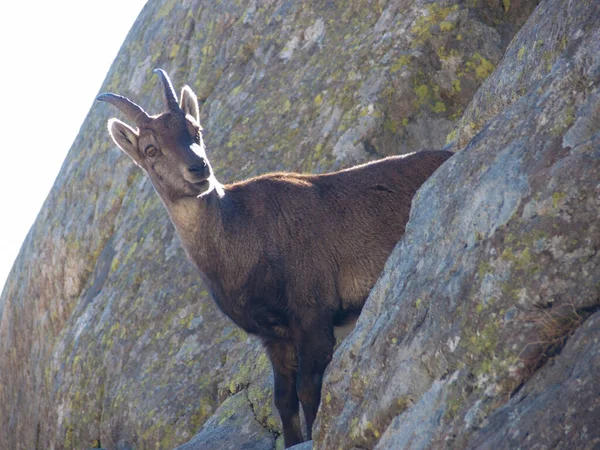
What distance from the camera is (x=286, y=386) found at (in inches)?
326

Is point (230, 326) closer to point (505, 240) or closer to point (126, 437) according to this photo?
point (126, 437)

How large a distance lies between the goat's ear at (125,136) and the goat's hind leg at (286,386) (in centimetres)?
274

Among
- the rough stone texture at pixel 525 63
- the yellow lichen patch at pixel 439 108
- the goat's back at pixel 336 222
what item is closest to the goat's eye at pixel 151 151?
the goat's back at pixel 336 222

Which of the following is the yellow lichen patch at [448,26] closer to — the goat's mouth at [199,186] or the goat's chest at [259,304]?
the goat's mouth at [199,186]

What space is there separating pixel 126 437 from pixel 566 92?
7894 mm

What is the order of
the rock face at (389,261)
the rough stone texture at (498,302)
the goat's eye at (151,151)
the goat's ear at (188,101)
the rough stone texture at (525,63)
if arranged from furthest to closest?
the goat's ear at (188,101)
the goat's eye at (151,151)
the rough stone texture at (525,63)
the rock face at (389,261)
the rough stone texture at (498,302)

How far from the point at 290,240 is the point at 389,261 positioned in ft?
8.06

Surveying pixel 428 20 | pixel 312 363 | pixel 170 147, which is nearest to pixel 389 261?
pixel 312 363

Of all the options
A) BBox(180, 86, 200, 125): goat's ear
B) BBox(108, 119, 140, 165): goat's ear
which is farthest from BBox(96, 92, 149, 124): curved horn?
BBox(180, 86, 200, 125): goat's ear

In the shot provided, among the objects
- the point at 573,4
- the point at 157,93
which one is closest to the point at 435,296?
the point at 573,4

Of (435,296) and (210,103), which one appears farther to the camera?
(210,103)

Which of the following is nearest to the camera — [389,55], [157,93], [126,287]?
[389,55]

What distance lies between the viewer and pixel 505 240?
15.8 feet

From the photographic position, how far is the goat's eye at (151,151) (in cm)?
913
